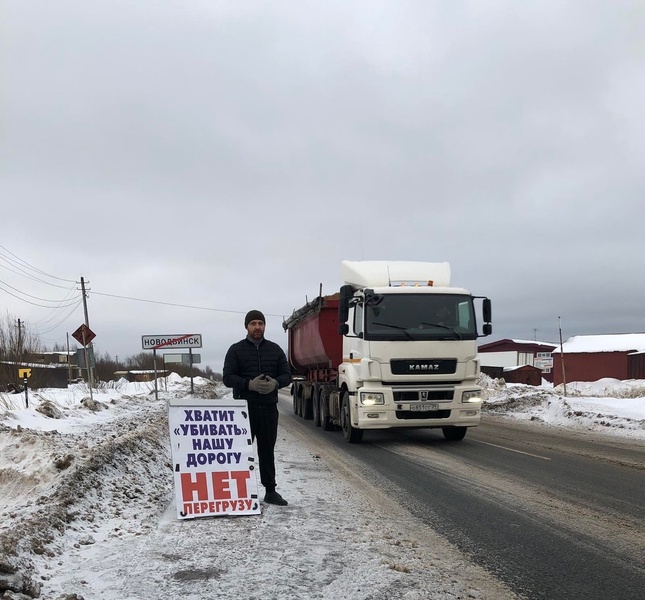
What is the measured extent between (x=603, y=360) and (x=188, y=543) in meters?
44.4

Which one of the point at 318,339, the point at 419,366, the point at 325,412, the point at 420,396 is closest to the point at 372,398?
the point at 420,396

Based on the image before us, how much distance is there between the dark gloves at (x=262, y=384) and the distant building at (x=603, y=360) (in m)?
38.6

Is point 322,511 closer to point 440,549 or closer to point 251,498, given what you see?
point 251,498

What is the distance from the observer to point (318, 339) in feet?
47.2

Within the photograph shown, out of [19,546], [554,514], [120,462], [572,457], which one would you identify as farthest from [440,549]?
[572,457]

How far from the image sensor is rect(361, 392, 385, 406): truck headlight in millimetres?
10594

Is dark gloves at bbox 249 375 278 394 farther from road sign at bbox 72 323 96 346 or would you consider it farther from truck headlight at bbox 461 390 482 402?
road sign at bbox 72 323 96 346

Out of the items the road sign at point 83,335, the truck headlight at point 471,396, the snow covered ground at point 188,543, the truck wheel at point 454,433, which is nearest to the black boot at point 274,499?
the snow covered ground at point 188,543

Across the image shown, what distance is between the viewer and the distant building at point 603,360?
40.7 metres

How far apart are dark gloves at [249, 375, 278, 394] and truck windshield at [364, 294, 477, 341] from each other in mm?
4905

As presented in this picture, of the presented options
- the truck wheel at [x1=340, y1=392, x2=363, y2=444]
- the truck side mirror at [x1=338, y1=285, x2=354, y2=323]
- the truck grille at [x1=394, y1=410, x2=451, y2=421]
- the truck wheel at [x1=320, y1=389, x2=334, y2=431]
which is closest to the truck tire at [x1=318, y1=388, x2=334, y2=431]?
the truck wheel at [x1=320, y1=389, x2=334, y2=431]

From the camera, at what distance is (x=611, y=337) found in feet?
164

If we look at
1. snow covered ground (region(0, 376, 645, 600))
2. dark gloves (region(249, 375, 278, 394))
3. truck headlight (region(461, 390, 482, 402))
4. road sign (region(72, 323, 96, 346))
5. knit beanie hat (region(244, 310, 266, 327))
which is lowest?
snow covered ground (region(0, 376, 645, 600))

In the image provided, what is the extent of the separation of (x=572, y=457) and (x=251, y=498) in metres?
6.30
